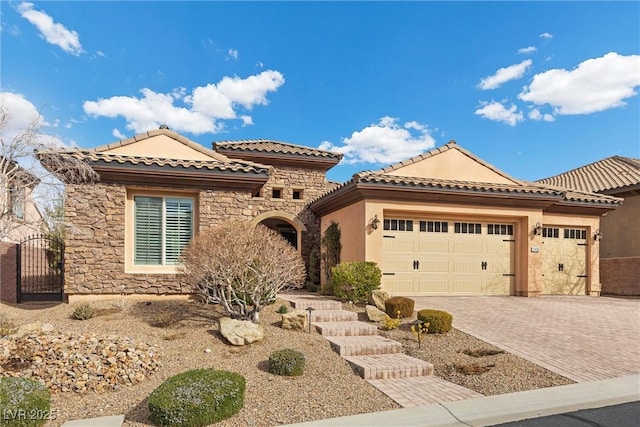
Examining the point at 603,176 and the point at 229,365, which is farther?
the point at 603,176

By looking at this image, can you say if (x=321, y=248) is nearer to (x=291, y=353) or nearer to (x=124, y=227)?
(x=124, y=227)

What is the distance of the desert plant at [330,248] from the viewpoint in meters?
15.3

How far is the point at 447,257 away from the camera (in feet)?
46.0

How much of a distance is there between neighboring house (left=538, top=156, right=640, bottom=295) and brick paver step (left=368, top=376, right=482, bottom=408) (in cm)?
1493

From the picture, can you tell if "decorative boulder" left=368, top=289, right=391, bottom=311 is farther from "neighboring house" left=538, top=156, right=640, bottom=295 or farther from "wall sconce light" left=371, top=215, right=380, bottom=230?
"neighboring house" left=538, top=156, right=640, bottom=295

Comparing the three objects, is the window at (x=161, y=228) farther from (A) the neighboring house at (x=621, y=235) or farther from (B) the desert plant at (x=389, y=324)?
(A) the neighboring house at (x=621, y=235)

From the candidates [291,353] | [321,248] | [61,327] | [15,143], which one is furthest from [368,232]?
[15,143]

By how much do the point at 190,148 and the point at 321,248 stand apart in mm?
7185

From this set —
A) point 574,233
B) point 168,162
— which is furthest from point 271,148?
point 574,233

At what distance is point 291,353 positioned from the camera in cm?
655

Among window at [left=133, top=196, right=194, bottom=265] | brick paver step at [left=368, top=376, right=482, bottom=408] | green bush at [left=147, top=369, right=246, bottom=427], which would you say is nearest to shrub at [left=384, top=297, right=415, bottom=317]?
brick paver step at [left=368, top=376, right=482, bottom=408]

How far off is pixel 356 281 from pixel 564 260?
10.2m

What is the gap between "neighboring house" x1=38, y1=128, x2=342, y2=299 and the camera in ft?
34.4

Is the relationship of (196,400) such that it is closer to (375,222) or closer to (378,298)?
(378,298)
